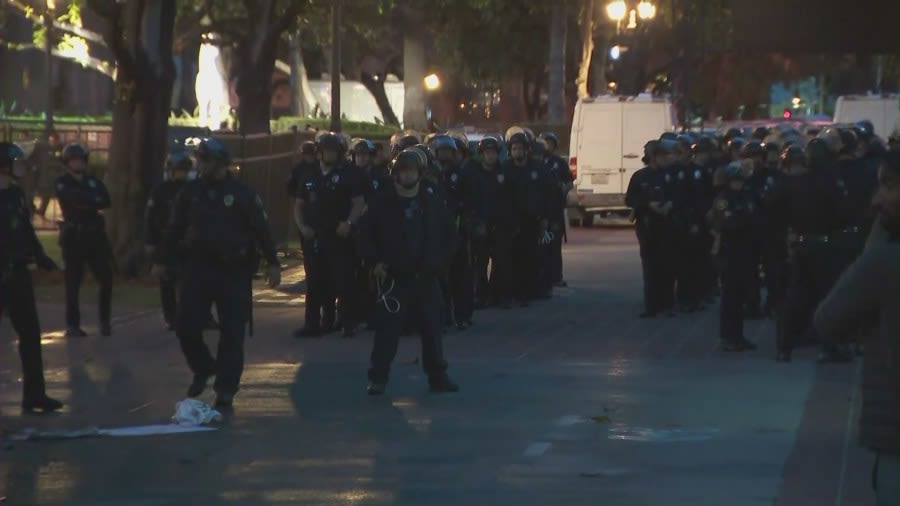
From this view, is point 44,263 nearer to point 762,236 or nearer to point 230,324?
point 230,324

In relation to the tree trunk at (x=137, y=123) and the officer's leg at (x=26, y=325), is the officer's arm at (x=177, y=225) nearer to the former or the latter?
the officer's leg at (x=26, y=325)

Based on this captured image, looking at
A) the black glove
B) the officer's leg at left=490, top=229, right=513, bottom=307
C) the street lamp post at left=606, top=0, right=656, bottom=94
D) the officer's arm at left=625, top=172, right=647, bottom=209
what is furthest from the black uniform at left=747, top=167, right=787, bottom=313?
A: the street lamp post at left=606, top=0, right=656, bottom=94

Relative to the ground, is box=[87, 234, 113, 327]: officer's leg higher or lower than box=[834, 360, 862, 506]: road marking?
higher

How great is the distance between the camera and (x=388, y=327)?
42.9 feet

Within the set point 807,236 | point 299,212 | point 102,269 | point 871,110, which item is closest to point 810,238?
point 807,236

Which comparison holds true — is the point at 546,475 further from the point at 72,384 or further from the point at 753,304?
the point at 753,304

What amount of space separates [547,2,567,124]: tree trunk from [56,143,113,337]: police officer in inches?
1188

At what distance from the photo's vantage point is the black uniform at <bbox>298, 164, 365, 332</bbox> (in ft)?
55.9

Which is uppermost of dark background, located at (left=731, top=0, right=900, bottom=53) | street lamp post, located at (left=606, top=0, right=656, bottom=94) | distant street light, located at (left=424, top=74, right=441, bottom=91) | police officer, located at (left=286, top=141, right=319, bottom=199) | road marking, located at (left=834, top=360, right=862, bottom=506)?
street lamp post, located at (left=606, top=0, right=656, bottom=94)

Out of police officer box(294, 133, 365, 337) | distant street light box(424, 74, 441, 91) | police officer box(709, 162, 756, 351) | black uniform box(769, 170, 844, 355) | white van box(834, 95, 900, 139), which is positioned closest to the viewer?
black uniform box(769, 170, 844, 355)

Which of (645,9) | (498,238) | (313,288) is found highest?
(645,9)

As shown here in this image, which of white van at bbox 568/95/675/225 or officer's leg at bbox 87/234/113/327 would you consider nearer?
officer's leg at bbox 87/234/113/327

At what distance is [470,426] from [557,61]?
37.7m

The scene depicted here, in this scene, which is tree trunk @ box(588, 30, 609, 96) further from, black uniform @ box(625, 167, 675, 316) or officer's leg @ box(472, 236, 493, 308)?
black uniform @ box(625, 167, 675, 316)
